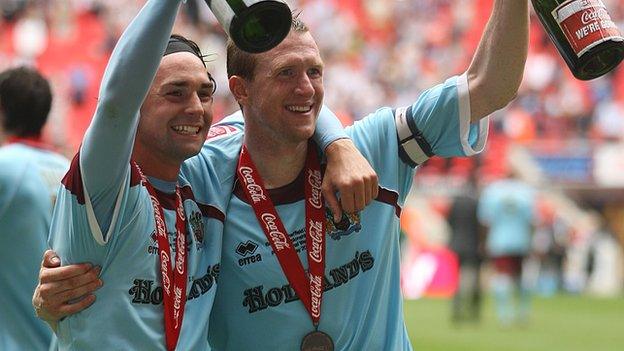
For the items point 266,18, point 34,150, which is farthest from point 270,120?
point 34,150

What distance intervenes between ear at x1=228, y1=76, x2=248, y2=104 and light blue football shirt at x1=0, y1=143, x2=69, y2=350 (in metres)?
1.35

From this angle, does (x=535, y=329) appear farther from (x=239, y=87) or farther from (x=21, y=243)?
(x=239, y=87)

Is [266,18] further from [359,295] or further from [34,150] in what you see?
[34,150]

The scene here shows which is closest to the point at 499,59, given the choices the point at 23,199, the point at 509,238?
the point at 23,199

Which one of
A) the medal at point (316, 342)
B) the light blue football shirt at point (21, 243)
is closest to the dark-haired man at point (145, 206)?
the medal at point (316, 342)

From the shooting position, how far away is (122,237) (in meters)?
3.98

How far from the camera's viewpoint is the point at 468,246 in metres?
17.3

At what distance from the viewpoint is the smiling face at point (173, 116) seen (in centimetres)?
418

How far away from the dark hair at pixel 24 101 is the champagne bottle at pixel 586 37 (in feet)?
9.13

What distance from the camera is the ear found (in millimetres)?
4656

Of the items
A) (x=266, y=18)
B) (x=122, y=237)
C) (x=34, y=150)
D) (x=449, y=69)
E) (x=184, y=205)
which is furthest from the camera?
(x=449, y=69)

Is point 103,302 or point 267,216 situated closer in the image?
point 103,302

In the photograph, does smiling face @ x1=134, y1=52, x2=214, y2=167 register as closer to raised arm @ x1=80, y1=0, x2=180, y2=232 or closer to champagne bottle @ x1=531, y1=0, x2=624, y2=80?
raised arm @ x1=80, y1=0, x2=180, y2=232

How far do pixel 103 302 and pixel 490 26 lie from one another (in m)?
1.55
